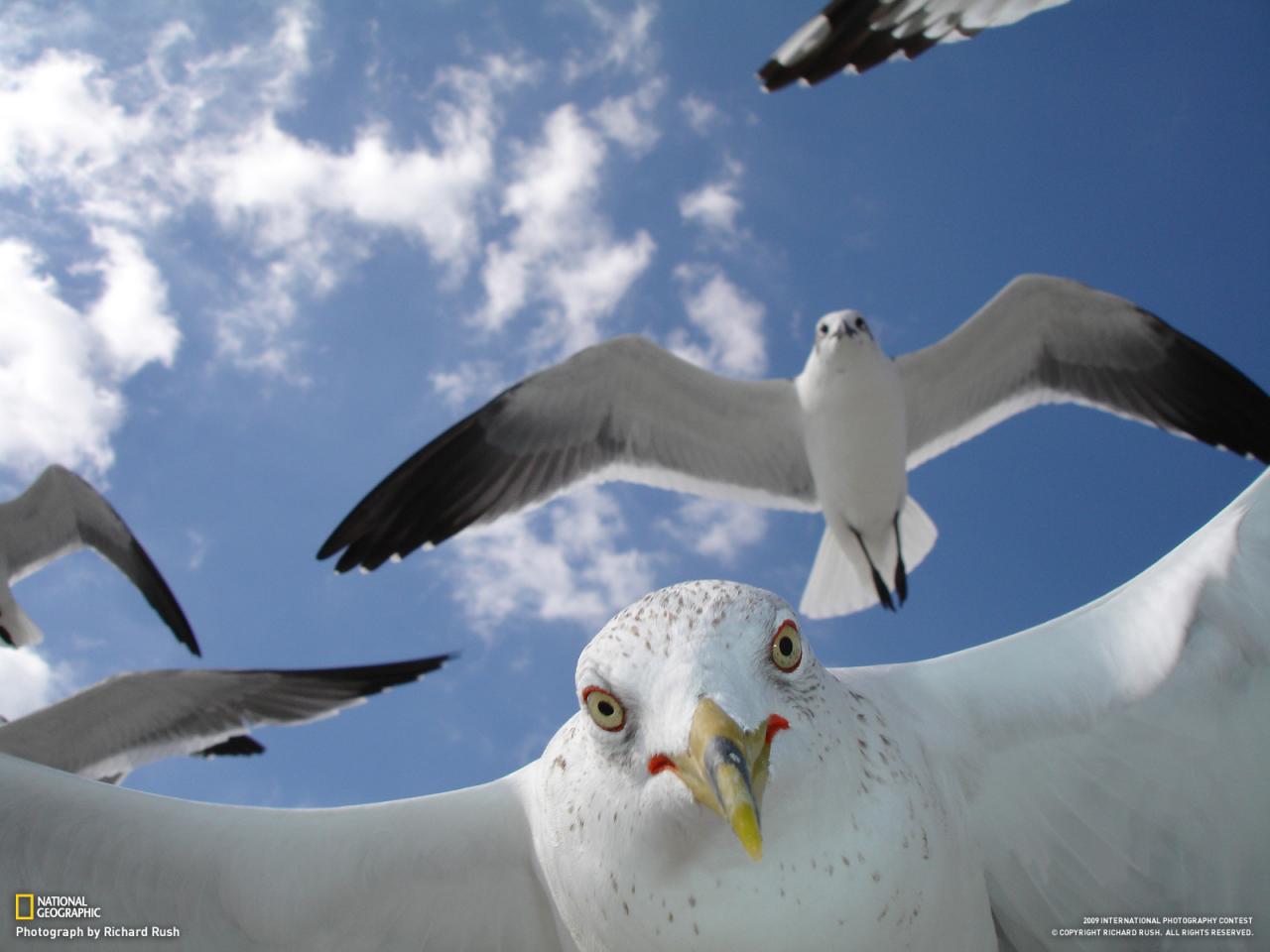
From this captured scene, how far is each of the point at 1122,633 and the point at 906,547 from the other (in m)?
4.57

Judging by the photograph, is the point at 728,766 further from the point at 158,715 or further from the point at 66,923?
the point at 158,715

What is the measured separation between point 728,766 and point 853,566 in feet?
16.8

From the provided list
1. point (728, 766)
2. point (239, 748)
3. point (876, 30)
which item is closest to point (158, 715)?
point (239, 748)

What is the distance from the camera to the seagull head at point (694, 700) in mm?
1119

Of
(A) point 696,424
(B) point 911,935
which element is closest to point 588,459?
(A) point 696,424

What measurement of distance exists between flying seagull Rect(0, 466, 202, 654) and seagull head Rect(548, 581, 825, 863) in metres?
6.99

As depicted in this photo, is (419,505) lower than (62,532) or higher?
lower

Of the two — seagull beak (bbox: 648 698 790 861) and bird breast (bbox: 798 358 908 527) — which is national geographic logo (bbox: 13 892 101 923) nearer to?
seagull beak (bbox: 648 698 790 861)

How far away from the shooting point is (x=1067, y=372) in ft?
19.4

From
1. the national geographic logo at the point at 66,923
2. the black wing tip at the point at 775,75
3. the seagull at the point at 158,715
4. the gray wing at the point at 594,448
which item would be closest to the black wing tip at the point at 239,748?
the seagull at the point at 158,715

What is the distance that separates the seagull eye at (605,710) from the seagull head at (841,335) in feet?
15.1

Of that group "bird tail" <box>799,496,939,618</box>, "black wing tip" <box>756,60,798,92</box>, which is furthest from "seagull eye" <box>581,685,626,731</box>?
"bird tail" <box>799,496,939,618</box>

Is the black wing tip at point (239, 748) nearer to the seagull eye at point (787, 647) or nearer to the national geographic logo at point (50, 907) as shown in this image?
the national geographic logo at point (50, 907)

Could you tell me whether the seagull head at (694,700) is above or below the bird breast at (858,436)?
below
